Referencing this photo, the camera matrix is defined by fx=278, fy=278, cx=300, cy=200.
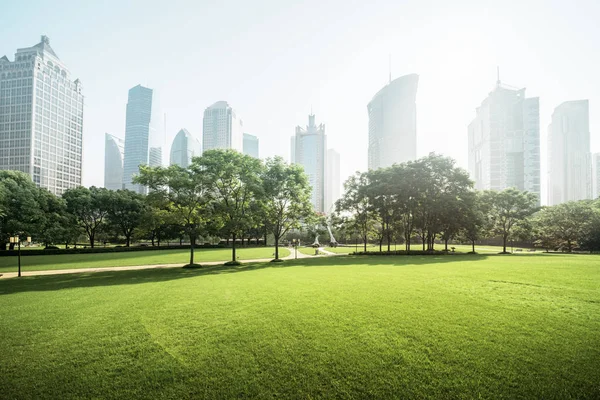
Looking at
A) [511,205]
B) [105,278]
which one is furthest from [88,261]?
[511,205]

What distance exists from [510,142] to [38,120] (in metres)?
269

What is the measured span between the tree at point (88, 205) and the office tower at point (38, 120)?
107 metres

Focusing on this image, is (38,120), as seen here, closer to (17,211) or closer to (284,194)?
(17,211)

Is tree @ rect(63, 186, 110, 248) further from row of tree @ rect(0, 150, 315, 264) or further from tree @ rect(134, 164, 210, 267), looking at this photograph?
tree @ rect(134, 164, 210, 267)

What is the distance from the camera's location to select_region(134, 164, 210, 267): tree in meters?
27.5

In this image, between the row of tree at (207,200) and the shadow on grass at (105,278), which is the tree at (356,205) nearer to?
the row of tree at (207,200)

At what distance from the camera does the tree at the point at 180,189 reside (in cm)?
2755

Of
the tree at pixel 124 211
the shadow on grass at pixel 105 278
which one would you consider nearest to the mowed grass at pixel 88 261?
the shadow on grass at pixel 105 278

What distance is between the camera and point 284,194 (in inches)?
1345

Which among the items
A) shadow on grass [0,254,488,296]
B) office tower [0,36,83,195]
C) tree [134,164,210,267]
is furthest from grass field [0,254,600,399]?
office tower [0,36,83,195]

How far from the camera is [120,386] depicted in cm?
550

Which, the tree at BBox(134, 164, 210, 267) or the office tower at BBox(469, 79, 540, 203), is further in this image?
the office tower at BBox(469, 79, 540, 203)

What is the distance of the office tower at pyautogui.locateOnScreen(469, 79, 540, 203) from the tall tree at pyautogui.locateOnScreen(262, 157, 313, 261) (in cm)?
17577

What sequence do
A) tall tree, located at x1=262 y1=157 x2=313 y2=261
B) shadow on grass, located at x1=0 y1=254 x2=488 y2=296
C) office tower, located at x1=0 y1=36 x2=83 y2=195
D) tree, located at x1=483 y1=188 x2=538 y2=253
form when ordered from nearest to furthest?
shadow on grass, located at x1=0 y1=254 x2=488 y2=296 → tall tree, located at x1=262 y1=157 x2=313 y2=261 → tree, located at x1=483 y1=188 x2=538 y2=253 → office tower, located at x1=0 y1=36 x2=83 y2=195
